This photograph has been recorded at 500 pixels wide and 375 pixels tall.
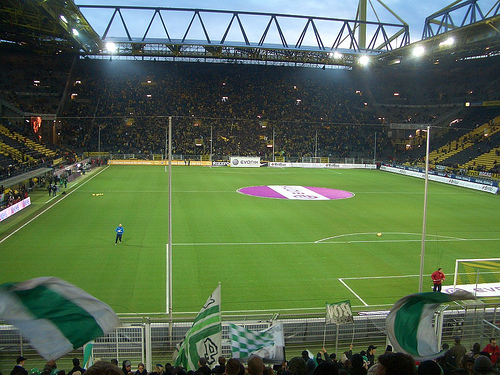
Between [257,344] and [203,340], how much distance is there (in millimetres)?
1100

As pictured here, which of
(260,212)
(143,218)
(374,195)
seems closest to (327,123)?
(374,195)

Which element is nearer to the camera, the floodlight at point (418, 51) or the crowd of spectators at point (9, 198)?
the crowd of spectators at point (9, 198)

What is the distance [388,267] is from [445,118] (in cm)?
6344

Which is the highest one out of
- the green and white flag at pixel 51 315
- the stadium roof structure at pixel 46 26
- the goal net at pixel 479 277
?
the stadium roof structure at pixel 46 26

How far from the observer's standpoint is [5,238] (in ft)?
76.3

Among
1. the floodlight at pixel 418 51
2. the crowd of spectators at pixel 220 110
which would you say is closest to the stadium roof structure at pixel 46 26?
the crowd of spectators at pixel 220 110

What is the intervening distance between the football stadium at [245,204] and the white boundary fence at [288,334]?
5 centimetres

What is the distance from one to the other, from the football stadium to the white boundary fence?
0.05 metres

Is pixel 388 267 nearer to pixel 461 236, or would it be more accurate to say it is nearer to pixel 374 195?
pixel 461 236

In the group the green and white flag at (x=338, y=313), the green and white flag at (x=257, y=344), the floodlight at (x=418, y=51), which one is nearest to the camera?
the green and white flag at (x=257, y=344)

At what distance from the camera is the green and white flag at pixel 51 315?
15.8 feet

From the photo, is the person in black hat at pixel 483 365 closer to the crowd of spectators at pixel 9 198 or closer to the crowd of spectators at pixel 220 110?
the crowd of spectators at pixel 9 198

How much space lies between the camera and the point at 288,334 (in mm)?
11859

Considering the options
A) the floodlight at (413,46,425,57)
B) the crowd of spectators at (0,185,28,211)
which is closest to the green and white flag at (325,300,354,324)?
the crowd of spectators at (0,185,28,211)
